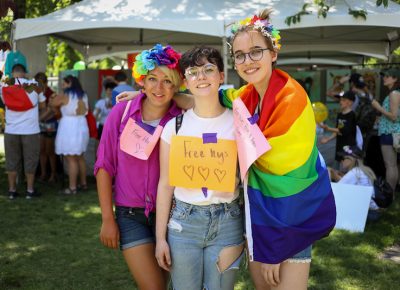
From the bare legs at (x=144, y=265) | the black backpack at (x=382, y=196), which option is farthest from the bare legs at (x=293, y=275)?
the black backpack at (x=382, y=196)

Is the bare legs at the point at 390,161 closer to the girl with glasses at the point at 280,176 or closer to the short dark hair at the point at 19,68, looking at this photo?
the short dark hair at the point at 19,68

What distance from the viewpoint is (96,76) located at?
986 cm

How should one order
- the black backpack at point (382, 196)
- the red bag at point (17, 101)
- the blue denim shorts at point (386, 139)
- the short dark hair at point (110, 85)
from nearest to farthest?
the black backpack at point (382, 196)
the red bag at point (17, 101)
the blue denim shorts at point (386, 139)
the short dark hair at point (110, 85)

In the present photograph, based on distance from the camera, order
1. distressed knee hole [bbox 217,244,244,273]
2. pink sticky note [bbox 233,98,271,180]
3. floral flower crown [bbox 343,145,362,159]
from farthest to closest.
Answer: floral flower crown [bbox 343,145,362,159]
distressed knee hole [bbox 217,244,244,273]
pink sticky note [bbox 233,98,271,180]

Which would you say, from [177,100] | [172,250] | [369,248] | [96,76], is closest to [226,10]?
[96,76]

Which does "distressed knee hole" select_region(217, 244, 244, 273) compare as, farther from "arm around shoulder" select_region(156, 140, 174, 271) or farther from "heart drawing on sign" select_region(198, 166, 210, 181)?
"heart drawing on sign" select_region(198, 166, 210, 181)

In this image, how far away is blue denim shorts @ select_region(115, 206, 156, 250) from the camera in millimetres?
2549

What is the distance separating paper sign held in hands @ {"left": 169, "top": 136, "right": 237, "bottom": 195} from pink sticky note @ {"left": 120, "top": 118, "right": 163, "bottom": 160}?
185 mm

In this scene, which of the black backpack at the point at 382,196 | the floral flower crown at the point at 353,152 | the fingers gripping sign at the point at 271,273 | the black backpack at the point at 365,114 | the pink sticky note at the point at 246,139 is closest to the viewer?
the pink sticky note at the point at 246,139

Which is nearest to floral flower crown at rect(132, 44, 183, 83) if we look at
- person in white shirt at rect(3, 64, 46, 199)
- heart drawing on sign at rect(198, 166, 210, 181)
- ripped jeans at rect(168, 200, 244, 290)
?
heart drawing on sign at rect(198, 166, 210, 181)

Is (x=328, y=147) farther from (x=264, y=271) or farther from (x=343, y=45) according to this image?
(x=264, y=271)

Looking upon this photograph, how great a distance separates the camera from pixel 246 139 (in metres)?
2.14

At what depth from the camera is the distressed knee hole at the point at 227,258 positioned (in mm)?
2301

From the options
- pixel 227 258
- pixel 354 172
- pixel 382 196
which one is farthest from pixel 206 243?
pixel 382 196
